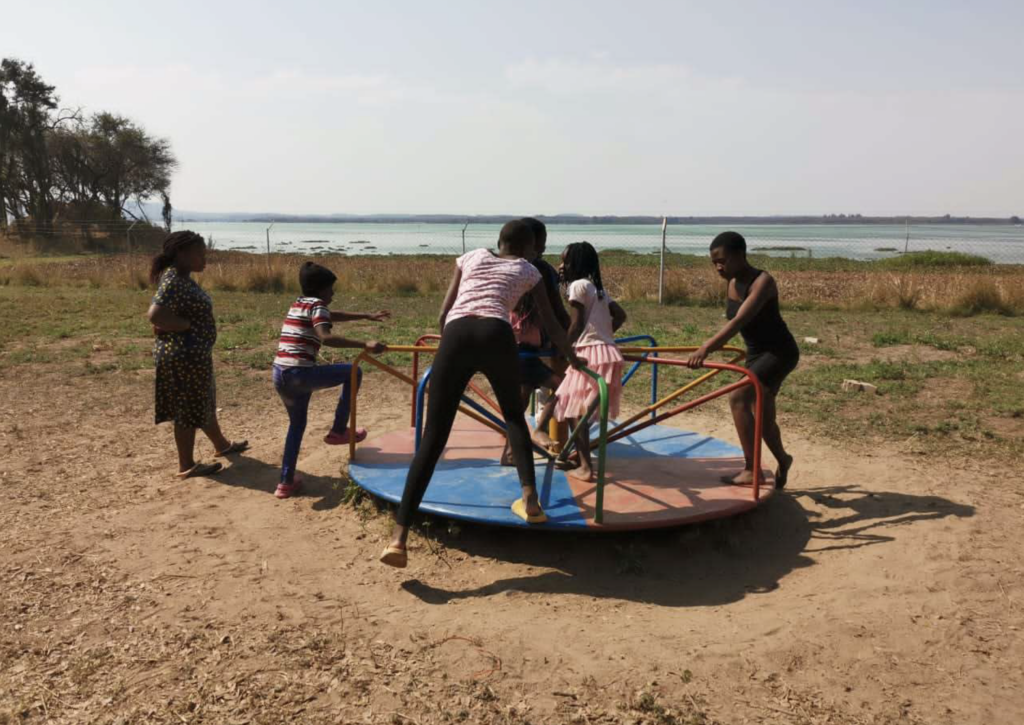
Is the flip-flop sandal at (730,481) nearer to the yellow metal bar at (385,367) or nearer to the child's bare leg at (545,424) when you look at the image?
the child's bare leg at (545,424)

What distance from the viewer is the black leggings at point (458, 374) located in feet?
12.3

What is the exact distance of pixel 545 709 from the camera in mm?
2947

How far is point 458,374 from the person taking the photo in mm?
3781

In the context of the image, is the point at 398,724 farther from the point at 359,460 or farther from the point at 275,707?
the point at 359,460

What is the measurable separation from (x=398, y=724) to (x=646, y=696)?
2.94 ft

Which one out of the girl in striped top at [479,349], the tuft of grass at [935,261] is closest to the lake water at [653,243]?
the tuft of grass at [935,261]

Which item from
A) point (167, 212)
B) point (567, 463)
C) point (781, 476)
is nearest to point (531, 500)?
point (567, 463)

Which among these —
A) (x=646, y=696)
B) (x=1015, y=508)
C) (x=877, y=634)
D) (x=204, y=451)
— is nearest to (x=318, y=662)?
(x=646, y=696)

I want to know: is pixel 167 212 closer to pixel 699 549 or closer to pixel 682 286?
pixel 682 286

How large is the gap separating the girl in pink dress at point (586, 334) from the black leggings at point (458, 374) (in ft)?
2.94

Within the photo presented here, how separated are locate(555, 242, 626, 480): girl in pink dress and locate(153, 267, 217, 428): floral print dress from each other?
2368 millimetres

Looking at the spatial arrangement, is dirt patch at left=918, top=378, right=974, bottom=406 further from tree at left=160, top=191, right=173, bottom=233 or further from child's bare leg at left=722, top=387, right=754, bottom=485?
tree at left=160, top=191, right=173, bottom=233

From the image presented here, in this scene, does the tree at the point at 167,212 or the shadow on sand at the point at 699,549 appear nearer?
the shadow on sand at the point at 699,549

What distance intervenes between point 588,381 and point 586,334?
0.28 meters
